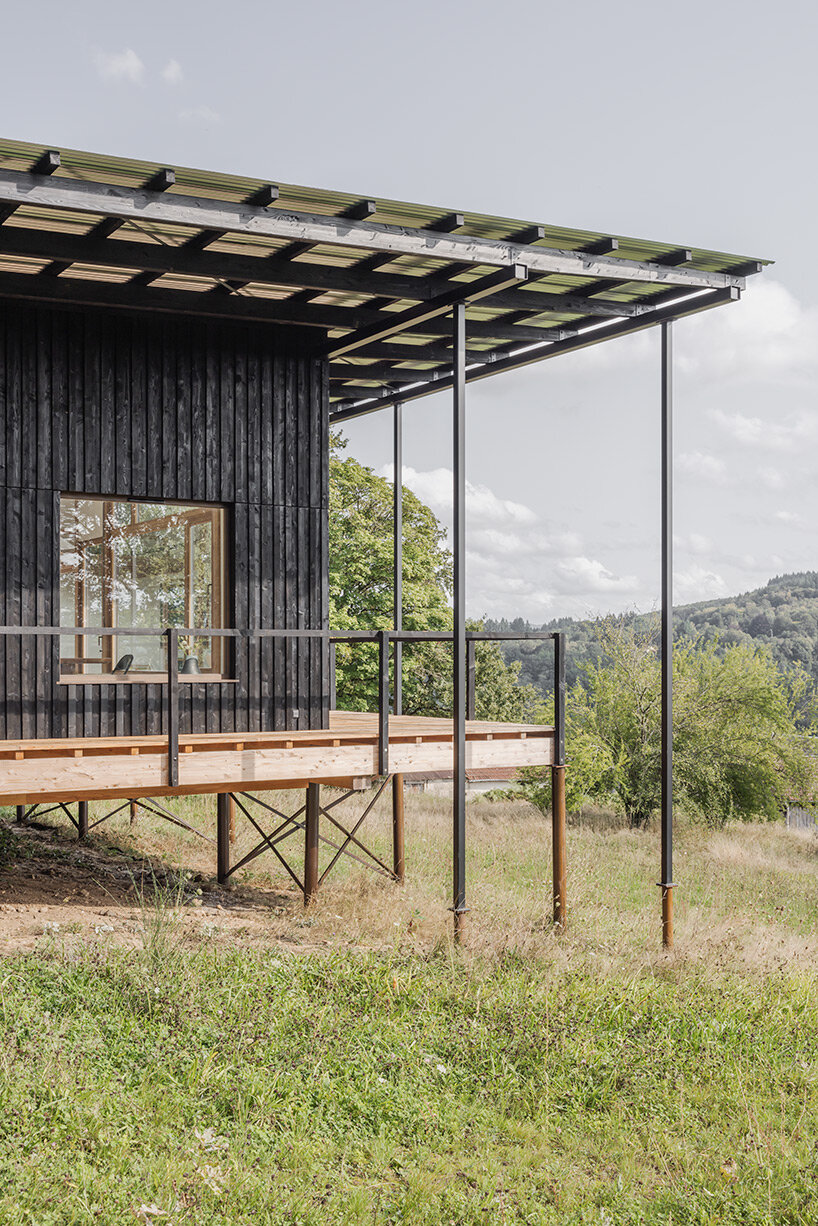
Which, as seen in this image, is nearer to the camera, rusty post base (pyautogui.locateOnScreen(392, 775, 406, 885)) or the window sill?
the window sill

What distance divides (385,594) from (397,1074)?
75.6 feet

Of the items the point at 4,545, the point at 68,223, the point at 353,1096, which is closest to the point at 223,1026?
the point at 353,1096

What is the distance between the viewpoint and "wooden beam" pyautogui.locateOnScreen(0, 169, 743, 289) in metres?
7.30

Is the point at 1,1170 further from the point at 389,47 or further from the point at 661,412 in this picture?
the point at 389,47

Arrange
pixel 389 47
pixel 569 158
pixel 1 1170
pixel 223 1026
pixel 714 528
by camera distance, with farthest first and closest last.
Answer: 1. pixel 714 528
2. pixel 569 158
3. pixel 389 47
4. pixel 223 1026
5. pixel 1 1170

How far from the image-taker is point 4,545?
31.7ft

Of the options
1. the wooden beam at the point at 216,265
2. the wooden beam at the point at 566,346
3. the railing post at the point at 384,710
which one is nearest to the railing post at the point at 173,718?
the railing post at the point at 384,710

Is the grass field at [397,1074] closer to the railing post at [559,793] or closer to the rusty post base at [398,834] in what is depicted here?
the railing post at [559,793]

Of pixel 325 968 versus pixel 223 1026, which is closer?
pixel 223 1026

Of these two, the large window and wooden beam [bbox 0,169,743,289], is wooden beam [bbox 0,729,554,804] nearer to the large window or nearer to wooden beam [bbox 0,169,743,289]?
the large window

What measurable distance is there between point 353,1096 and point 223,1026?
3.12 ft

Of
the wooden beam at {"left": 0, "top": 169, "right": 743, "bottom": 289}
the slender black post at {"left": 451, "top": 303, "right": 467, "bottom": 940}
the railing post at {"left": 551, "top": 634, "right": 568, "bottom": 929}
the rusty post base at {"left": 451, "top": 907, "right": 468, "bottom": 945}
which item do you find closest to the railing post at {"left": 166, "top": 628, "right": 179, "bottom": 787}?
the slender black post at {"left": 451, "top": 303, "right": 467, "bottom": 940}

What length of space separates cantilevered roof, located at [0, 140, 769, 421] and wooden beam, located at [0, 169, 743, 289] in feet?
0.03

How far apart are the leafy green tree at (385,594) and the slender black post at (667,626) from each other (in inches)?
637
